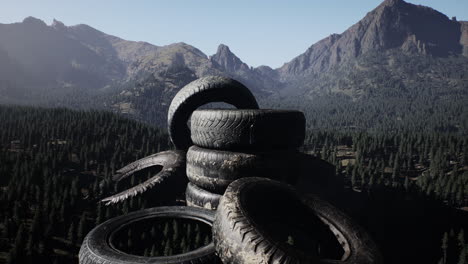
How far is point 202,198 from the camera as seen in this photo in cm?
1254

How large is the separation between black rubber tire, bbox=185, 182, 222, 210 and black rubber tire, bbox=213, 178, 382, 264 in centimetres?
302

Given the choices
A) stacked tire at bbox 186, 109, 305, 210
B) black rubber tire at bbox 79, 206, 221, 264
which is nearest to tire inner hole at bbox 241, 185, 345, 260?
black rubber tire at bbox 79, 206, 221, 264

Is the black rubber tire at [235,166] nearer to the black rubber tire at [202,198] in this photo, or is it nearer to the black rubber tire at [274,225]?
the black rubber tire at [202,198]

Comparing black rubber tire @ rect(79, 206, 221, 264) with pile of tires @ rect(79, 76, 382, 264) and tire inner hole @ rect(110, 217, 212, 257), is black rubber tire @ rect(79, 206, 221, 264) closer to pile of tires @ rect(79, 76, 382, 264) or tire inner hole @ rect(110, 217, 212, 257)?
pile of tires @ rect(79, 76, 382, 264)

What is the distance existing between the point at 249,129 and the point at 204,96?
14.7ft

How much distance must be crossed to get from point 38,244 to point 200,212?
1079 cm

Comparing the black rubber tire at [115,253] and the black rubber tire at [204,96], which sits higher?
the black rubber tire at [204,96]

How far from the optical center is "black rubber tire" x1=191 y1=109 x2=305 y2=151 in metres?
11.1

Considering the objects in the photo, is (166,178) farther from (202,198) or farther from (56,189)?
(56,189)

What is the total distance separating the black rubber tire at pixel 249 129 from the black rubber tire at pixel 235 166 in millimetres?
327

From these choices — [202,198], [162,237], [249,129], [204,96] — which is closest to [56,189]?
[162,237]

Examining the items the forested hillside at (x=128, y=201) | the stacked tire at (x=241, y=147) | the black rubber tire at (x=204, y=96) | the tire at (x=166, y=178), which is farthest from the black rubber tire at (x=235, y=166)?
the tire at (x=166, y=178)

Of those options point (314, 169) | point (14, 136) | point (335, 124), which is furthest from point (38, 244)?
point (335, 124)

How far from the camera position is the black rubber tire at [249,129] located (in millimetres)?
11109
